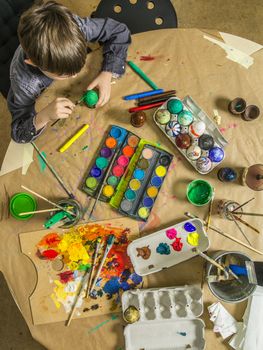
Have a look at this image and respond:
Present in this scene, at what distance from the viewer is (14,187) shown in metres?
1.27

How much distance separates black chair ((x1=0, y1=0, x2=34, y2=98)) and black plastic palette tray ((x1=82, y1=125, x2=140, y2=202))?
0.47m

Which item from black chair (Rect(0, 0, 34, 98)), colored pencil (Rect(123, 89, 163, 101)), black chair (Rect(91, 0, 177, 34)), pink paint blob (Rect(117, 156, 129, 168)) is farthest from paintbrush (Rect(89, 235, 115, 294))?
black chair (Rect(91, 0, 177, 34))

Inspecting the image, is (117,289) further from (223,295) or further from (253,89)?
(253,89)

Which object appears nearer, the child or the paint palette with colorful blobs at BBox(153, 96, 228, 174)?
the child

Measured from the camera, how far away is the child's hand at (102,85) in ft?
4.13

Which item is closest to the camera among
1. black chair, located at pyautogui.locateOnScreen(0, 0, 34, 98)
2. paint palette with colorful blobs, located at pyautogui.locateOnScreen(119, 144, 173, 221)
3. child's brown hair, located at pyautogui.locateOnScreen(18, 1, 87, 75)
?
child's brown hair, located at pyautogui.locateOnScreen(18, 1, 87, 75)

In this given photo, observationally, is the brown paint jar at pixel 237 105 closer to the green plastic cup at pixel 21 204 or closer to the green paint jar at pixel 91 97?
the green paint jar at pixel 91 97

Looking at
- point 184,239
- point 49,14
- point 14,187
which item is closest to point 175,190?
point 184,239

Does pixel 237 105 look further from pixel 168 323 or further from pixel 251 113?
pixel 168 323

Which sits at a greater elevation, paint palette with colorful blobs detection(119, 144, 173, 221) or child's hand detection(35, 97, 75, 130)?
child's hand detection(35, 97, 75, 130)

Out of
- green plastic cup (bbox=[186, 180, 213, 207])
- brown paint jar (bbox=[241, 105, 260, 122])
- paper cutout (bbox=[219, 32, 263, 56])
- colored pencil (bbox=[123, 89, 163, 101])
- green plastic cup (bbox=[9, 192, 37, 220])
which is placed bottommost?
green plastic cup (bbox=[186, 180, 213, 207])

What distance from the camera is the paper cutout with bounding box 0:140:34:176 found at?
1.27 meters

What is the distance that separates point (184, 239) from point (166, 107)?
1.41 feet

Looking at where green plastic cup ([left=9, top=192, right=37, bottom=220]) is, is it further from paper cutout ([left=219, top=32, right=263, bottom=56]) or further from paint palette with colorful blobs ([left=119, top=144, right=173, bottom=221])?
paper cutout ([left=219, top=32, right=263, bottom=56])
